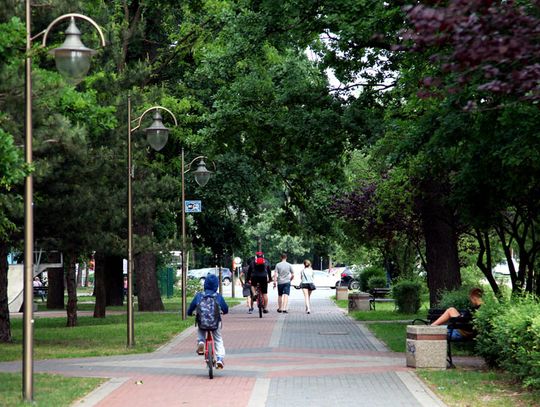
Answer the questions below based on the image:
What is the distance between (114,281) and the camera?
44.6m

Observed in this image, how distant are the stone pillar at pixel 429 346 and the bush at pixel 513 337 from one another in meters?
0.54

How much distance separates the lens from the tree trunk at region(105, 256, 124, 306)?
43.1 meters

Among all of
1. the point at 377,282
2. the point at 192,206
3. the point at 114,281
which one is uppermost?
the point at 192,206

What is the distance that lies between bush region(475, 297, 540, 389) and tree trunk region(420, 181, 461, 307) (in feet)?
32.7

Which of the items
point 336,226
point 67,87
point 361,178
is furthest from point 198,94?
point 67,87

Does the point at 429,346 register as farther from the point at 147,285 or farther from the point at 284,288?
the point at 147,285

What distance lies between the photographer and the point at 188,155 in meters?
36.1

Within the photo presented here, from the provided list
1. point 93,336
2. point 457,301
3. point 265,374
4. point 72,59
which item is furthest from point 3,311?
point 72,59

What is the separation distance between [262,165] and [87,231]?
51.1 feet

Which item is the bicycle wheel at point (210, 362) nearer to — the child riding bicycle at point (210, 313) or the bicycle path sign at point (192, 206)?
the child riding bicycle at point (210, 313)

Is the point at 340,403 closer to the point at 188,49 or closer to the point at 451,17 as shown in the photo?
the point at 451,17

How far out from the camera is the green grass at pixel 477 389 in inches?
471

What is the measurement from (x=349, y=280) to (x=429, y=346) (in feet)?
178

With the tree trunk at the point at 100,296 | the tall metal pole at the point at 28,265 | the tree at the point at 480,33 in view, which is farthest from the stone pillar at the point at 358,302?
the tree at the point at 480,33
